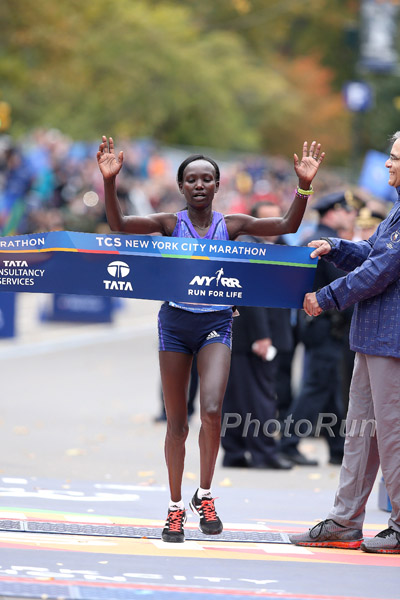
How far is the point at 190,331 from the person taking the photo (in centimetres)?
654

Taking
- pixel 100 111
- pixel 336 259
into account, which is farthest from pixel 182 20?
pixel 336 259

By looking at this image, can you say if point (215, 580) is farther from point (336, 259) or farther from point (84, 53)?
point (84, 53)

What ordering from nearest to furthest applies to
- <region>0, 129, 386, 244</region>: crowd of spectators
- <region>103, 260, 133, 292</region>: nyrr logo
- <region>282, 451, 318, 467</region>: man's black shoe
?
<region>103, 260, 133, 292</region>: nyrr logo, <region>282, 451, 318, 467</region>: man's black shoe, <region>0, 129, 386, 244</region>: crowd of spectators

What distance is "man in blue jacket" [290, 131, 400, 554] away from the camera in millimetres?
6316

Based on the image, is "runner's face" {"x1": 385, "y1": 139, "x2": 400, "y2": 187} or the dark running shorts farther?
the dark running shorts

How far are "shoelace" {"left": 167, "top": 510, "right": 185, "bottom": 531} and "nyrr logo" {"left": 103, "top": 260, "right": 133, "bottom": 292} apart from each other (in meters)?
1.24

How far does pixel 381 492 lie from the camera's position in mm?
7926

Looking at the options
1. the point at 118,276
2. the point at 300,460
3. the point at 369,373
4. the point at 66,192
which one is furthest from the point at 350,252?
the point at 66,192

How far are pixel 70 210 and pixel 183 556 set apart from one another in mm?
20838

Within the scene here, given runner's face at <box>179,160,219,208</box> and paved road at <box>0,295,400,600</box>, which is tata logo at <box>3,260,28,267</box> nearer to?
runner's face at <box>179,160,219,208</box>

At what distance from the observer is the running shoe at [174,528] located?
6484 mm

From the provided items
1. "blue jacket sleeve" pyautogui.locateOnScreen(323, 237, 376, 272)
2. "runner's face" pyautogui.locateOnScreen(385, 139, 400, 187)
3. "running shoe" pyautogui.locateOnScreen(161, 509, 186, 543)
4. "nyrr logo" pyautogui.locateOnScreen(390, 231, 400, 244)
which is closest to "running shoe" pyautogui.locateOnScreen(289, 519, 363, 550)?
"running shoe" pyautogui.locateOnScreen(161, 509, 186, 543)

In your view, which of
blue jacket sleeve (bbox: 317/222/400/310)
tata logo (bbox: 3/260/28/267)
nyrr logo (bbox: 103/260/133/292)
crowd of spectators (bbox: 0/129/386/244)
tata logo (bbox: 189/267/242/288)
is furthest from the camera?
crowd of spectators (bbox: 0/129/386/244)

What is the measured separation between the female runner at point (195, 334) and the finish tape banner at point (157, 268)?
0.34 ft
